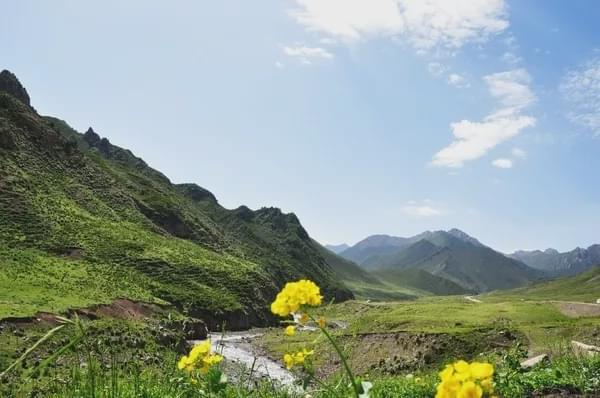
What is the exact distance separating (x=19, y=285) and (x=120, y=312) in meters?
11.4

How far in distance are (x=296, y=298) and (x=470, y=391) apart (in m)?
1.41

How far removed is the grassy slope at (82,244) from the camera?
70.4m

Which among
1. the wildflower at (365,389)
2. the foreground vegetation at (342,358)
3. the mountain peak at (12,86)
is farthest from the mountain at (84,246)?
the wildflower at (365,389)

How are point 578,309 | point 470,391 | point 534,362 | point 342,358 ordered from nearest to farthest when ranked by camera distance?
point 470,391, point 342,358, point 534,362, point 578,309

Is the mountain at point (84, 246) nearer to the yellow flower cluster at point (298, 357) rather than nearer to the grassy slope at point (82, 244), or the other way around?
the grassy slope at point (82, 244)

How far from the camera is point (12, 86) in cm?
18112

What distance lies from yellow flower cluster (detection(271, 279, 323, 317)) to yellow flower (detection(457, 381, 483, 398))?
46.8 inches

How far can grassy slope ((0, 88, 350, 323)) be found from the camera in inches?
2773

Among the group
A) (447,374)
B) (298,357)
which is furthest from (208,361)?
(447,374)

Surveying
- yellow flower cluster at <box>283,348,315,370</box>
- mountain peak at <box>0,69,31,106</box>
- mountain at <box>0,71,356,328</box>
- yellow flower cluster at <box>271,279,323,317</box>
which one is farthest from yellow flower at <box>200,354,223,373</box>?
mountain peak at <box>0,69,31,106</box>

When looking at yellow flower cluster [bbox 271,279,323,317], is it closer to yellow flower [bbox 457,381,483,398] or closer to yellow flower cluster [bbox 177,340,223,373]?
yellow flower [bbox 457,381,483,398]

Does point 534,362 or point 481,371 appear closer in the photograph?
point 481,371

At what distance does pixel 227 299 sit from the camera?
99.4 meters

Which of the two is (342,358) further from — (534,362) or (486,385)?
(534,362)
